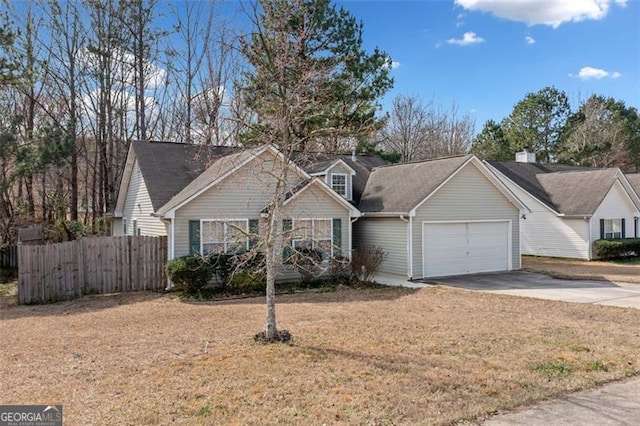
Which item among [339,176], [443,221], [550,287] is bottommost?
[550,287]

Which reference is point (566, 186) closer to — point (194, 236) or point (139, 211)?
point (194, 236)

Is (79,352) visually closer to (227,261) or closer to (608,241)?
(227,261)

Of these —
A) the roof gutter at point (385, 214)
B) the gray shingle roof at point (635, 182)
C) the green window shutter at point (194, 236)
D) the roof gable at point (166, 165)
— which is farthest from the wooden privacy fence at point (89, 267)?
the gray shingle roof at point (635, 182)

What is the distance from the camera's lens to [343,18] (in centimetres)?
2450

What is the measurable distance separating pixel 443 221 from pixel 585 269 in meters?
7.31

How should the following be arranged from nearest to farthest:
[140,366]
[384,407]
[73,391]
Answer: [384,407] → [73,391] → [140,366]

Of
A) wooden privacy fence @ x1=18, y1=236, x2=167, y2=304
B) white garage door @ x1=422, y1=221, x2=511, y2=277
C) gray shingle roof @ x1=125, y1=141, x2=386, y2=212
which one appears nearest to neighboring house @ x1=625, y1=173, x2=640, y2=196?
white garage door @ x1=422, y1=221, x2=511, y2=277

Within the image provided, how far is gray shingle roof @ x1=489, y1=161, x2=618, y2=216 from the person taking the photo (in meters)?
24.2

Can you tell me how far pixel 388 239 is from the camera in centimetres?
1819

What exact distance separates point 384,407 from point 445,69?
82.0 feet

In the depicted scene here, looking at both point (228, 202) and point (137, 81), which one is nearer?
point (228, 202)

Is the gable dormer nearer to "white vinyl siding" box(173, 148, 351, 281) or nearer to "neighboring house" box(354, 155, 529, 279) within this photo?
"neighboring house" box(354, 155, 529, 279)

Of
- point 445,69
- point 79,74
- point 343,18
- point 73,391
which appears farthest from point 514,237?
point 79,74

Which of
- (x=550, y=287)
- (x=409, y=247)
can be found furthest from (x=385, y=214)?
(x=550, y=287)
